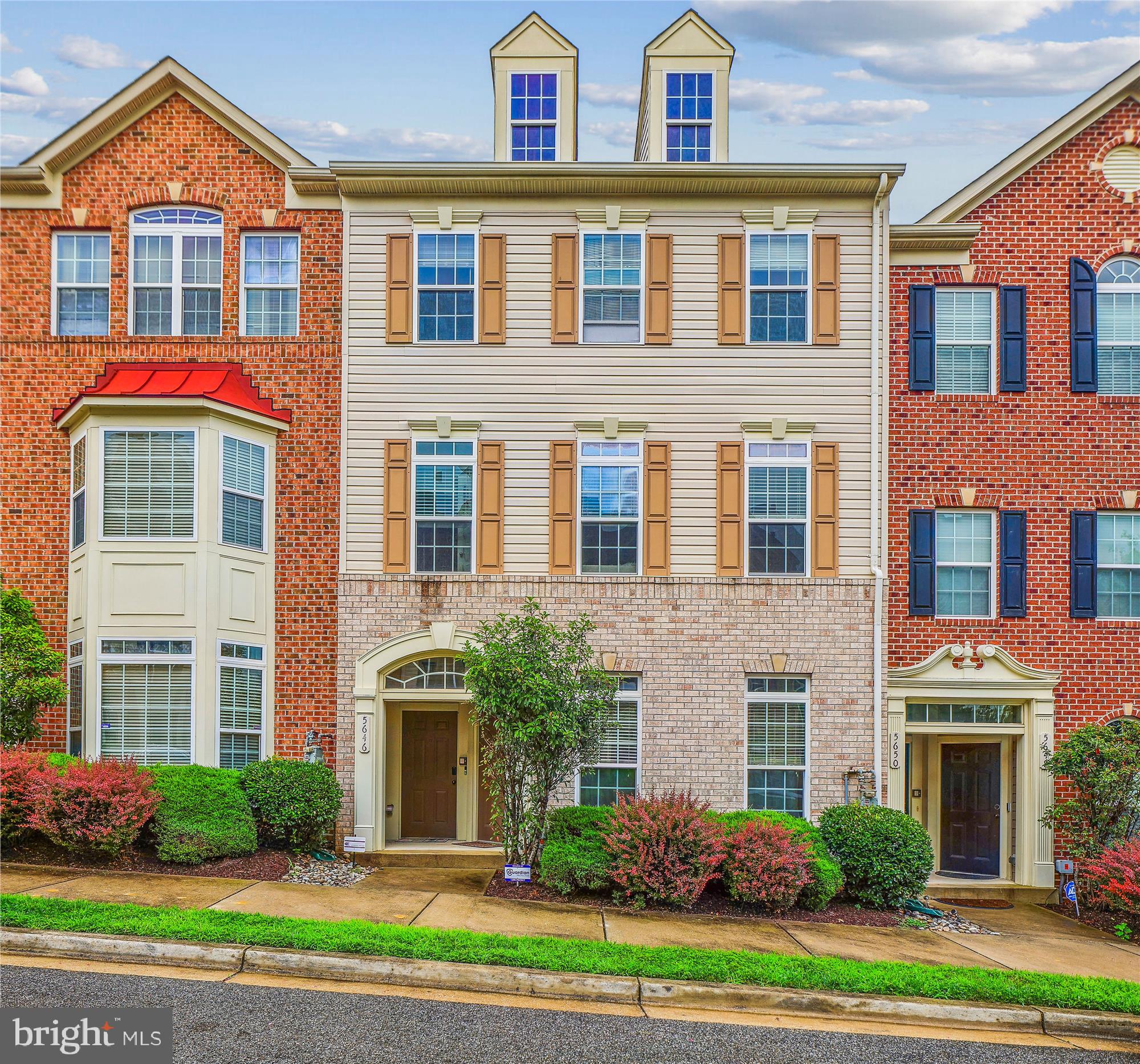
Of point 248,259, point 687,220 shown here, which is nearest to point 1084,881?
point 687,220

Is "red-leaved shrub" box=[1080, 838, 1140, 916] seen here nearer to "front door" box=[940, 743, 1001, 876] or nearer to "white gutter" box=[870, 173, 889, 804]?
"front door" box=[940, 743, 1001, 876]

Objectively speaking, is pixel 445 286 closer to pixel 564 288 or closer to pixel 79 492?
pixel 564 288

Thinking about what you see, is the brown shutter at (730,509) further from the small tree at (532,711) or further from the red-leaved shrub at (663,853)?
the red-leaved shrub at (663,853)

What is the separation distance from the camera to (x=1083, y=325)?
15430mm

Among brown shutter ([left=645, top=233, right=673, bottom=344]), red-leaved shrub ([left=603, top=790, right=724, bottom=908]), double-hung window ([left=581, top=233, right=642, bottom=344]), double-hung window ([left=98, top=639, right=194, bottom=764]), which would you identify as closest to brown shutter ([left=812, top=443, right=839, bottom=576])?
brown shutter ([left=645, top=233, right=673, bottom=344])

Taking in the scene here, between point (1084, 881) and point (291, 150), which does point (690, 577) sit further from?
point (291, 150)

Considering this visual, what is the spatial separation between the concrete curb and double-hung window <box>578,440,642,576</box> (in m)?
7.07

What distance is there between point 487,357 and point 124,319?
541 cm

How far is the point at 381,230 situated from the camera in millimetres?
15133

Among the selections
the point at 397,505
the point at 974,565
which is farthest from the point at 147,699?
the point at 974,565

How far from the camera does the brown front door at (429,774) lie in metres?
15.4

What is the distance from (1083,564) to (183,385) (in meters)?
13.3

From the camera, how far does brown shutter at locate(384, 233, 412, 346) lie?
15.0 meters

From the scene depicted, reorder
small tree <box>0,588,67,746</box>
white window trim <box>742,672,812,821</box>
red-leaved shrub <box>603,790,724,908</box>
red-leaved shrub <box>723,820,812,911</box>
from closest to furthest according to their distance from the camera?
1. red-leaved shrub <box>603,790,724,908</box>
2. red-leaved shrub <box>723,820,812,911</box>
3. small tree <box>0,588,67,746</box>
4. white window trim <box>742,672,812,821</box>
